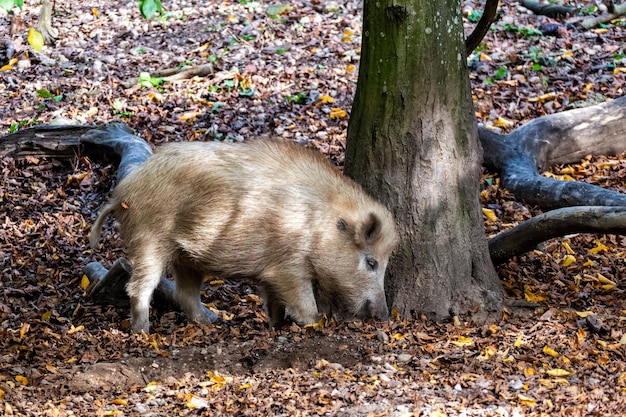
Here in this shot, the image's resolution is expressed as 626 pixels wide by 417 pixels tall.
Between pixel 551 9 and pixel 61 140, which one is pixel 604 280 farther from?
pixel 551 9

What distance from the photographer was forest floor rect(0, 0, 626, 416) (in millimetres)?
4504

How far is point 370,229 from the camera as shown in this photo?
558cm

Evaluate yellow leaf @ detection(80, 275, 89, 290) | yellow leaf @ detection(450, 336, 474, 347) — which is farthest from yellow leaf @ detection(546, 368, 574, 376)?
yellow leaf @ detection(80, 275, 89, 290)

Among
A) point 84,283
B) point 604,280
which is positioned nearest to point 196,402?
point 84,283

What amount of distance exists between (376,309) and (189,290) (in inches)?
58.2

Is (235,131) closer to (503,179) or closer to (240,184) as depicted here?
(503,179)

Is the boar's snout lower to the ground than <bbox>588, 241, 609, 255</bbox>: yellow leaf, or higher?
lower

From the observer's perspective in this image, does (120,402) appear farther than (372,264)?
No

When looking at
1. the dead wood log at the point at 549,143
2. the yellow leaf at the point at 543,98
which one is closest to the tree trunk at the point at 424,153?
the dead wood log at the point at 549,143

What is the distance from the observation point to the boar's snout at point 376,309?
568 centimetres

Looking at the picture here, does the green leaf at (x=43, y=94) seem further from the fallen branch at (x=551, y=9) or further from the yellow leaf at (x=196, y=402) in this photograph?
the yellow leaf at (x=196, y=402)

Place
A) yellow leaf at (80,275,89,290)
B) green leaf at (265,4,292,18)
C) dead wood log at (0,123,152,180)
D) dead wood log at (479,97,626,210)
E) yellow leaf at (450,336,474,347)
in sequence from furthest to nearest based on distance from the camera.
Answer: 1. green leaf at (265,4,292,18)
2. dead wood log at (0,123,152,180)
3. dead wood log at (479,97,626,210)
4. yellow leaf at (80,275,89,290)
5. yellow leaf at (450,336,474,347)

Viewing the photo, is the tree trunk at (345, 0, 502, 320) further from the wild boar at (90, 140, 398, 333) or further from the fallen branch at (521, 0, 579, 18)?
the fallen branch at (521, 0, 579, 18)

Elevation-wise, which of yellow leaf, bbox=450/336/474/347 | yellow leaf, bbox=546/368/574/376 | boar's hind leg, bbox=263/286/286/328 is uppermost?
yellow leaf, bbox=546/368/574/376
